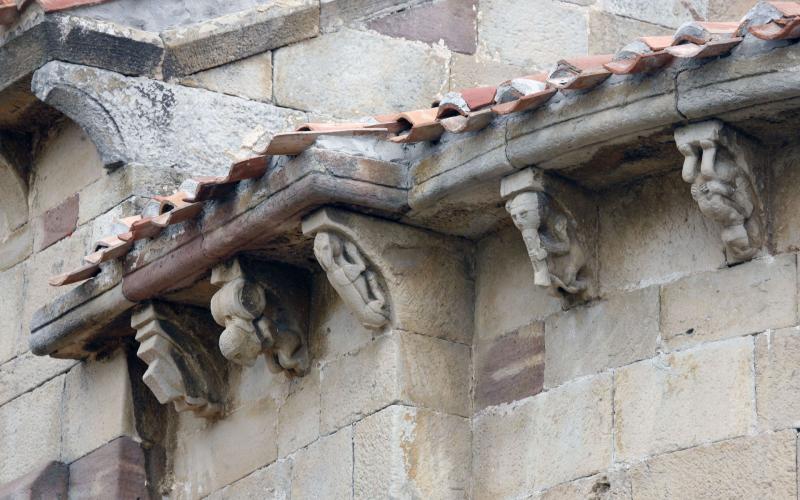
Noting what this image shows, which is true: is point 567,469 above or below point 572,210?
below

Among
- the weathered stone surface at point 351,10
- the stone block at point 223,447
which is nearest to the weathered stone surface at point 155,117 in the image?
the weathered stone surface at point 351,10

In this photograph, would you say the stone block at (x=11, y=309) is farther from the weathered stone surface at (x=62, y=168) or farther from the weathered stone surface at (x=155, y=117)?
the weathered stone surface at (x=155, y=117)

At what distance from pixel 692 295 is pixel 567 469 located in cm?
66

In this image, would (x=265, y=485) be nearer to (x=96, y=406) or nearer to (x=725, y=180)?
(x=96, y=406)

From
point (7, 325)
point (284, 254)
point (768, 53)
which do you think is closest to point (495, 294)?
point (284, 254)

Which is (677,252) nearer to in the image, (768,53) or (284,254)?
(768,53)

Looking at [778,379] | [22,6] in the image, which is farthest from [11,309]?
[778,379]

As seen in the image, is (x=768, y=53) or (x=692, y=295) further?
(x=692, y=295)

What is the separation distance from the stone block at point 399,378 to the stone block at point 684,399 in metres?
0.65

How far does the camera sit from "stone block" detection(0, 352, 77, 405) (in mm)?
8938

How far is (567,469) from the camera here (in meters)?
7.14

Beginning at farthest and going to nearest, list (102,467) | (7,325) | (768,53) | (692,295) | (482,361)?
(7,325), (102,467), (482,361), (692,295), (768,53)

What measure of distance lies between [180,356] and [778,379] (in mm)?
2392

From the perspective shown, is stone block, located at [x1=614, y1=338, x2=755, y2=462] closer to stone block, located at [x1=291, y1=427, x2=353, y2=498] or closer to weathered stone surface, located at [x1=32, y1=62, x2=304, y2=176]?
stone block, located at [x1=291, y1=427, x2=353, y2=498]
